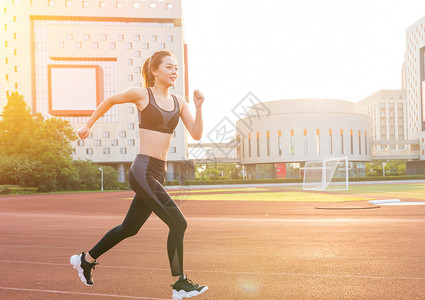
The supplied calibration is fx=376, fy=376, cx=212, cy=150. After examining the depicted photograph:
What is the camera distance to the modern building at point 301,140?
70875 millimetres

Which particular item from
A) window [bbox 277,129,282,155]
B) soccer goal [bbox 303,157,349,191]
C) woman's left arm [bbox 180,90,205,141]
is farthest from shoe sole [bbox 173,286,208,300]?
window [bbox 277,129,282,155]

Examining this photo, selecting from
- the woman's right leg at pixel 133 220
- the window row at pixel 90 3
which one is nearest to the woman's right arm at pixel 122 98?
the woman's right leg at pixel 133 220

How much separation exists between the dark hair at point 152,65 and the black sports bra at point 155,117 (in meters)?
0.22

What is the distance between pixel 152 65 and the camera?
376 cm

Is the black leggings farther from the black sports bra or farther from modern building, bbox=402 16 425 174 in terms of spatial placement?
modern building, bbox=402 16 425 174

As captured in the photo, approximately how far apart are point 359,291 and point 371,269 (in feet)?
4.05

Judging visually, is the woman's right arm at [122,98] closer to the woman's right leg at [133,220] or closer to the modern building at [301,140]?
the woman's right leg at [133,220]

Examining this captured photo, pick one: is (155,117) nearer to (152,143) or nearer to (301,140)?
(152,143)

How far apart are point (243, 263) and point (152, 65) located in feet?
11.9

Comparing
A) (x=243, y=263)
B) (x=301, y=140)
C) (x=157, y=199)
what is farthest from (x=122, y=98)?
(x=301, y=140)

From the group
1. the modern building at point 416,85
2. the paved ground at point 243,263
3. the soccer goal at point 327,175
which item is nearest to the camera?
the paved ground at point 243,263

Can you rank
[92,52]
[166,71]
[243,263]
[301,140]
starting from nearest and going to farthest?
1. [166,71]
2. [243,263]
3. [92,52]
4. [301,140]

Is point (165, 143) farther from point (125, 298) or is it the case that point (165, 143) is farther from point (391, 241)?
point (391, 241)

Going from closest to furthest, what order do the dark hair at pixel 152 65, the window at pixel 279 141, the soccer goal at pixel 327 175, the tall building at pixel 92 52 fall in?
the dark hair at pixel 152 65 < the soccer goal at pixel 327 175 < the tall building at pixel 92 52 < the window at pixel 279 141
